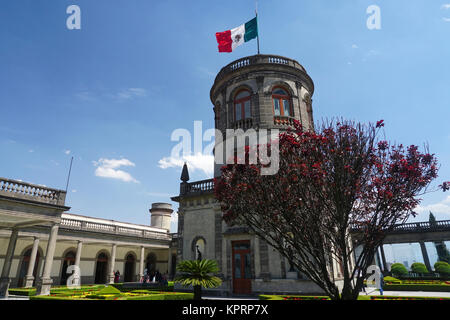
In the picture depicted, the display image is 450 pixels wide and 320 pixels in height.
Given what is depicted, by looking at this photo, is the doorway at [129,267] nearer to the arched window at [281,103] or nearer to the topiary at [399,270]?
the arched window at [281,103]

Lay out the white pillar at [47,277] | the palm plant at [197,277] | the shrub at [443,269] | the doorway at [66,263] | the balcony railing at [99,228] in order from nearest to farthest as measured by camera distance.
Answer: the palm plant at [197,277] < the white pillar at [47,277] < the shrub at [443,269] < the balcony railing at [99,228] < the doorway at [66,263]

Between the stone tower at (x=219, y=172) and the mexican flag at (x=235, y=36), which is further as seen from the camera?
the mexican flag at (x=235, y=36)

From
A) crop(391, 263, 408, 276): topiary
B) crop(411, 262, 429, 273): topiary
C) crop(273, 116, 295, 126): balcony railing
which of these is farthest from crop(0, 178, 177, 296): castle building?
crop(411, 262, 429, 273): topiary

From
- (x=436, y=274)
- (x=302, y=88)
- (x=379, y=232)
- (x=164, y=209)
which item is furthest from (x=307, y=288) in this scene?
(x=164, y=209)

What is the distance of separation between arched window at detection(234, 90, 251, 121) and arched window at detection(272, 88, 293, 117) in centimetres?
213

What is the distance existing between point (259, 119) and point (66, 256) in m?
28.8

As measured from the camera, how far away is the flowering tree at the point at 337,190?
29.2ft

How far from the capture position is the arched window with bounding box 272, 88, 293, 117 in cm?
2150

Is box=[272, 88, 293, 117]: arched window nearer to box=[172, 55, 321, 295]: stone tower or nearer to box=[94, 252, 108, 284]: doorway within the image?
box=[172, 55, 321, 295]: stone tower

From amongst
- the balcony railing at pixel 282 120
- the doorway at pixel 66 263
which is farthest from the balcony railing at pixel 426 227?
the doorway at pixel 66 263

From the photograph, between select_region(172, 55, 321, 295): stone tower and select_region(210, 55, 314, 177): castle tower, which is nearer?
select_region(172, 55, 321, 295): stone tower

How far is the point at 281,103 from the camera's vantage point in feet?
Result: 71.6

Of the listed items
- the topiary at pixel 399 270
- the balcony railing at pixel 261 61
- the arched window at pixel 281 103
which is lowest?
the topiary at pixel 399 270

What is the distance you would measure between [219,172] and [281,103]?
25.1 feet
